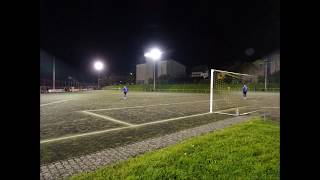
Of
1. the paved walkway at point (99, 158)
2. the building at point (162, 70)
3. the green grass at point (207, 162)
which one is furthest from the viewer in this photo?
the building at point (162, 70)

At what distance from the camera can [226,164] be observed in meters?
3.99

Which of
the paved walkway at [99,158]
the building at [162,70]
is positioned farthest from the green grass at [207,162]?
the building at [162,70]

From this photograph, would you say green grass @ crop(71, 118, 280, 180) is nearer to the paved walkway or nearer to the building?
the paved walkway

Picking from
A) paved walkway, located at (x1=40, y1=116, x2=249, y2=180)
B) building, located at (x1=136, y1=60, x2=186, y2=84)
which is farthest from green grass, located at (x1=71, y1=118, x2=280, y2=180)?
building, located at (x1=136, y1=60, x2=186, y2=84)

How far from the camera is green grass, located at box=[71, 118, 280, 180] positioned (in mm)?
3574

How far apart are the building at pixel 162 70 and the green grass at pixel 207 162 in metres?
76.8

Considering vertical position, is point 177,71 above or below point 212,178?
above

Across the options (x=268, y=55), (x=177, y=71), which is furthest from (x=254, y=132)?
(x=177, y=71)

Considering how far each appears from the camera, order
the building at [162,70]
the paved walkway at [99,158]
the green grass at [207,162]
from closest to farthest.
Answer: the green grass at [207,162]
the paved walkway at [99,158]
the building at [162,70]

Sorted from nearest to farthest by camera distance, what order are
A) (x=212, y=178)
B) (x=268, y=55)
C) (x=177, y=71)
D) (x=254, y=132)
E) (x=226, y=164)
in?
1. (x=212, y=178)
2. (x=226, y=164)
3. (x=254, y=132)
4. (x=268, y=55)
5. (x=177, y=71)

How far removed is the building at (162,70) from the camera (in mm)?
83125

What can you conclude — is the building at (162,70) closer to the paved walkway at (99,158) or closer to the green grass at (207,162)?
the paved walkway at (99,158)
